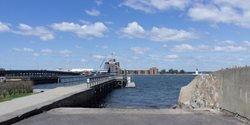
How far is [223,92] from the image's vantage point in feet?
56.1

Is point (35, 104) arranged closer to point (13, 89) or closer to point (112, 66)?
point (13, 89)

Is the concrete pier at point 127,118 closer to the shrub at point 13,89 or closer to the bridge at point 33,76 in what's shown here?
the shrub at point 13,89

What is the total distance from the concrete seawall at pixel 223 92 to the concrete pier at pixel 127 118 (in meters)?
0.54

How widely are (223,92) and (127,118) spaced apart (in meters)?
3.98

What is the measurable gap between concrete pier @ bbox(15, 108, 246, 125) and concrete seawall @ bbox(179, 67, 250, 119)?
1.77 feet

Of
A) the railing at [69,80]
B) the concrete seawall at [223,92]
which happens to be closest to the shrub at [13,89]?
the railing at [69,80]

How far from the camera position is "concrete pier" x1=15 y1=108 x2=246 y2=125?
46.6 ft

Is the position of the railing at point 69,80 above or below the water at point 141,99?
above

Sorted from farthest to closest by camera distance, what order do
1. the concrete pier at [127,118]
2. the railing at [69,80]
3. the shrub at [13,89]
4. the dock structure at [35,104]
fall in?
the railing at [69,80] < the shrub at [13,89] < the dock structure at [35,104] < the concrete pier at [127,118]

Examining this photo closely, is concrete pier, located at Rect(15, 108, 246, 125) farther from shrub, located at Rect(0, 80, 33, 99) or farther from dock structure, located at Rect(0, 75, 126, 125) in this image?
shrub, located at Rect(0, 80, 33, 99)

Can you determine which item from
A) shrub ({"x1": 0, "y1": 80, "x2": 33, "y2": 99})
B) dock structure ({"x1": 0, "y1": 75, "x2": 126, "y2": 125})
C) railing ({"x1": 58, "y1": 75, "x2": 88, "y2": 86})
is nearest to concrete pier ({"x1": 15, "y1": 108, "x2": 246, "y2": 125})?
dock structure ({"x1": 0, "y1": 75, "x2": 126, "y2": 125})

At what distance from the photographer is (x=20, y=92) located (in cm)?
3234

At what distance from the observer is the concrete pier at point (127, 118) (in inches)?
559

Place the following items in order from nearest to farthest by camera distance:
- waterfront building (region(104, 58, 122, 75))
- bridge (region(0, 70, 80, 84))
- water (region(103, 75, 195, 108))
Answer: water (region(103, 75, 195, 108)) < bridge (region(0, 70, 80, 84)) < waterfront building (region(104, 58, 122, 75))
